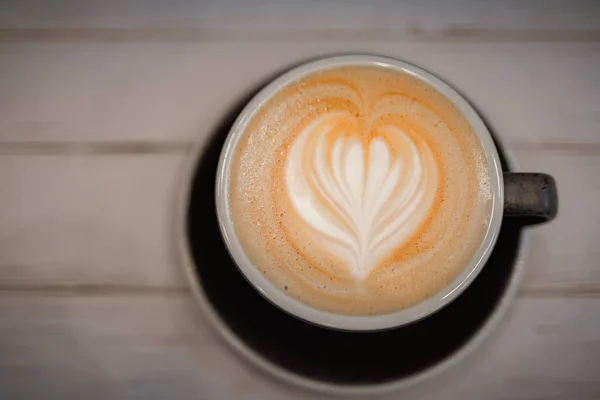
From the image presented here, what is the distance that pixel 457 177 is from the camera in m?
→ 0.63

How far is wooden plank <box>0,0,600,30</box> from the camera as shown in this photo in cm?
86

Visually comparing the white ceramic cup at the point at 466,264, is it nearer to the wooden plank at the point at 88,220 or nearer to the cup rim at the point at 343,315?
the cup rim at the point at 343,315

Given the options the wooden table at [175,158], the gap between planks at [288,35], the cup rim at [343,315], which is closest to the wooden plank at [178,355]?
the wooden table at [175,158]

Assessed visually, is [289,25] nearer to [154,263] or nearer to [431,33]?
[431,33]

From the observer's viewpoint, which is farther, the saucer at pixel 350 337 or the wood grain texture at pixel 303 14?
the wood grain texture at pixel 303 14

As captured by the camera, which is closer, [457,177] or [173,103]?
[457,177]

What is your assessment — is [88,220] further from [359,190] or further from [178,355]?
[359,190]

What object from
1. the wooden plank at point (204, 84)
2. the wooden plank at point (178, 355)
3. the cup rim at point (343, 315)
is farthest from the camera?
the wooden plank at point (204, 84)

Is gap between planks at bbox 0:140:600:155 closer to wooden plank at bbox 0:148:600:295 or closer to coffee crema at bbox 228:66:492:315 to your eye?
wooden plank at bbox 0:148:600:295

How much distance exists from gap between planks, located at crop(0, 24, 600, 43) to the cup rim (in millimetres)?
206

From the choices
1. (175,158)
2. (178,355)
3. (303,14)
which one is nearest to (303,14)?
(303,14)

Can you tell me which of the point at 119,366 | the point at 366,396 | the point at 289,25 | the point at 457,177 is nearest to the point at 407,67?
the point at 457,177

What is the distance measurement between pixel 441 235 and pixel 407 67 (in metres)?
0.22

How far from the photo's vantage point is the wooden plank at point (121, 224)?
0.75m
